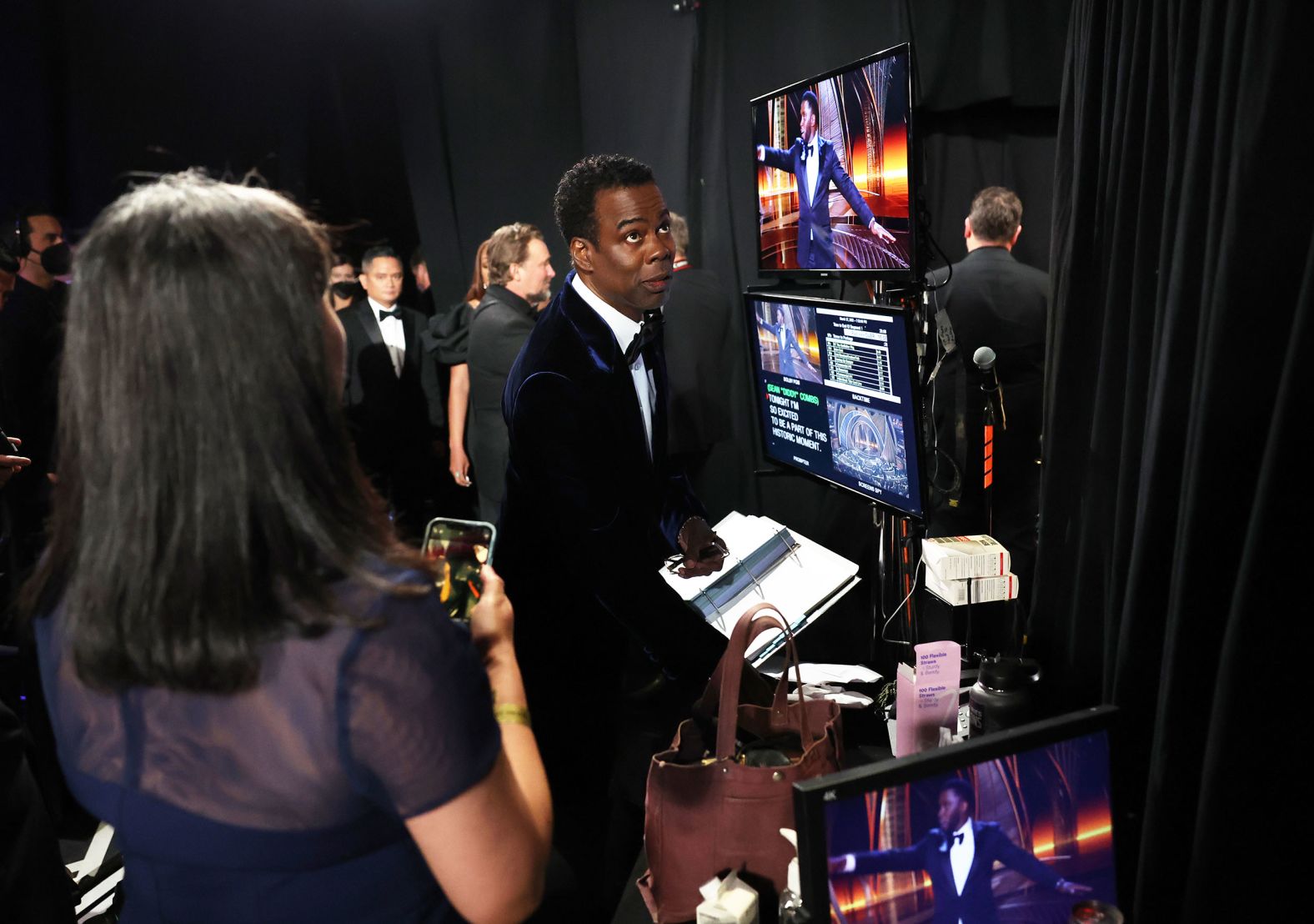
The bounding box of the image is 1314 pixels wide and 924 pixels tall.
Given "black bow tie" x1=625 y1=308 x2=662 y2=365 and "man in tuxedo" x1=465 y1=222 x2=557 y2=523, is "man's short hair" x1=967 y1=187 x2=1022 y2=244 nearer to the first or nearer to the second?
"man in tuxedo" x1=465 y1=222 x2=557 y2=523

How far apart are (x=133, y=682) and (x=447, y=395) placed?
444 cm

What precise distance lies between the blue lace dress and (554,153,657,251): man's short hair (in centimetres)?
136

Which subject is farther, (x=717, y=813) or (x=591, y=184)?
(x=591, y=184)

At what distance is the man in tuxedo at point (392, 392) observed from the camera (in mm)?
4793

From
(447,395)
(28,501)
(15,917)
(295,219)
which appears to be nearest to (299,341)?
(295,219)

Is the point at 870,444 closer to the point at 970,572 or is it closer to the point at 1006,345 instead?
the point at 970,572

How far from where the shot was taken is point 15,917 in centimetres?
139

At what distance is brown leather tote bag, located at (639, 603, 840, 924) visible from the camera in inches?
51.2

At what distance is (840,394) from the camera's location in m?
2.09

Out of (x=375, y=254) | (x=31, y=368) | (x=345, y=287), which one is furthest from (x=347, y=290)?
(x=31, y=368)

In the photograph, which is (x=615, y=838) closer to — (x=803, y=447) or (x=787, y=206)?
(x=803, y=447)

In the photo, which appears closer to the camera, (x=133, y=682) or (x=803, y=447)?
(x=133, y=682)

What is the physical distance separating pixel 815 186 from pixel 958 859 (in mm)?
1495

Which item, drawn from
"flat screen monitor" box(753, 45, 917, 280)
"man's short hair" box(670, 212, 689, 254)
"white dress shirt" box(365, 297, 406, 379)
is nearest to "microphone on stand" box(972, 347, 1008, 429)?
"flat screen monitor" box(753, 45, 917, 280)
